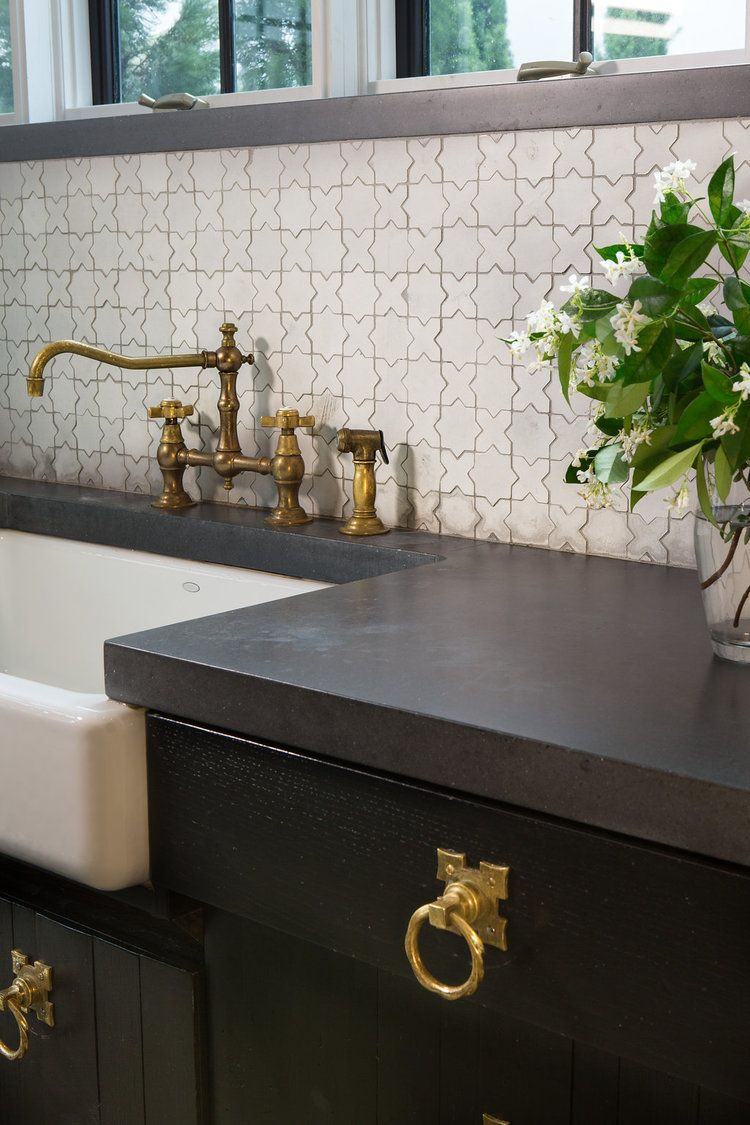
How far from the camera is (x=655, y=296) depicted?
0.90 m

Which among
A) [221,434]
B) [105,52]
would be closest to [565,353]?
[221,434]

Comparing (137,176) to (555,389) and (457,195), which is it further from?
(555,389)

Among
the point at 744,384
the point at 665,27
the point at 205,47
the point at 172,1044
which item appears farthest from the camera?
the point at 205,47

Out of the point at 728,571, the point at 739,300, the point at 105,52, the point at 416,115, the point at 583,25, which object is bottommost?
the point at 728,571

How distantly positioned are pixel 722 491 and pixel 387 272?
832 millimetres

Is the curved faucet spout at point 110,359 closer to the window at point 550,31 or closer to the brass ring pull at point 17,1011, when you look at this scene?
the window at point 550,31

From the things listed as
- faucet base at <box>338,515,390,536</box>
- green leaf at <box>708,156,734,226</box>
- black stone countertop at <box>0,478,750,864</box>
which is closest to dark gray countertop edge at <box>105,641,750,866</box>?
black stone countertop at <box>0,478,750,864</box>

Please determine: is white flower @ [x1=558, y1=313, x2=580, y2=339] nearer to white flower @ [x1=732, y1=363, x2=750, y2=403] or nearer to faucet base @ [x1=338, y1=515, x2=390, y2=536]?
white flower @ [x1=732, y1=363, x2=750, y2=403]

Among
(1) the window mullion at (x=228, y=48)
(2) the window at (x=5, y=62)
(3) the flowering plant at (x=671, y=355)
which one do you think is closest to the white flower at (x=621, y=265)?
(3) the flowering plant at (x=671, y=355)

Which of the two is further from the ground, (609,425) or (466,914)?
(609,425)

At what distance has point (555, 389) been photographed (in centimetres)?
150

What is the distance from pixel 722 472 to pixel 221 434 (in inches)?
39.3

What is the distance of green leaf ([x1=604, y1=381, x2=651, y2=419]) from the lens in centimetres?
92

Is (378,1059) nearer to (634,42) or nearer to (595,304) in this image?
(595,304)
